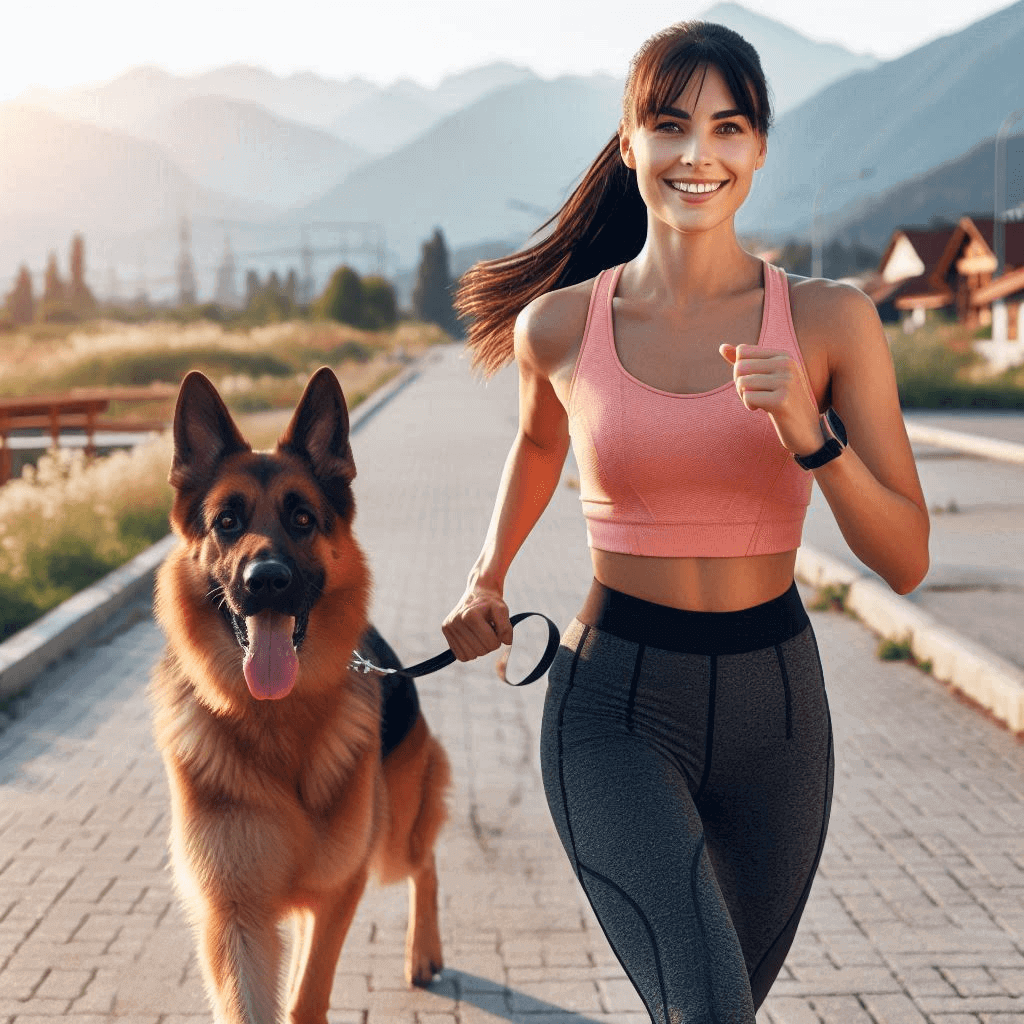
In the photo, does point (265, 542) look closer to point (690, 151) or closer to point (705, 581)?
point (705, 581)

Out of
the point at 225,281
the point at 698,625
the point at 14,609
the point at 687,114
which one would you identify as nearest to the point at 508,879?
the point at 698,625

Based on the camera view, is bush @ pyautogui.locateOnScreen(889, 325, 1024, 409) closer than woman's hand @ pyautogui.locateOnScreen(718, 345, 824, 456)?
No

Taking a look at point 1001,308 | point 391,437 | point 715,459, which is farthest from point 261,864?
point 1001,308

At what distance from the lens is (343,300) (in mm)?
79500

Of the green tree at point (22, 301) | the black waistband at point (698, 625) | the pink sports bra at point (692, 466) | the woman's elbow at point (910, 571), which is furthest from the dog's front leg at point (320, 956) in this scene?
the green tree at point (22, 301)

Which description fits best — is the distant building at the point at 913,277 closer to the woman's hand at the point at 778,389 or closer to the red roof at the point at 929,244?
the red roof at the point at 929,244

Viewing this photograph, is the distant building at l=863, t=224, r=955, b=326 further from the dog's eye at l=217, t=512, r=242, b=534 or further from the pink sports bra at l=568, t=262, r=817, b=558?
the pink sports bra at l=568, t=262, r=817, b=558

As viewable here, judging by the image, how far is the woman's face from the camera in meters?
2.49

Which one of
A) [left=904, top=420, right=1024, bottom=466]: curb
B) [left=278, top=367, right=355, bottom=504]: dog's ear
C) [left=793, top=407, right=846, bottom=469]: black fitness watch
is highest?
[left=793, top=407, right=846, bottom=469]: black fitness watch

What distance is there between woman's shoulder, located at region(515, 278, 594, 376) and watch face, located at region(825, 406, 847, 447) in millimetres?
583

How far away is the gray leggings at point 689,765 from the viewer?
227cm

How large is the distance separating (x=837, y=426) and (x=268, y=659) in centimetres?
159

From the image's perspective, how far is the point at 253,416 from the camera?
28.5m

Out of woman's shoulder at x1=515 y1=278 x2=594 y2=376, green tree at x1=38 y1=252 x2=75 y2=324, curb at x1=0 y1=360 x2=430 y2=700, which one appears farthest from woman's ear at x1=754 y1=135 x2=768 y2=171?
green tree at x1=38 y1=252 x2=75 y2=324
